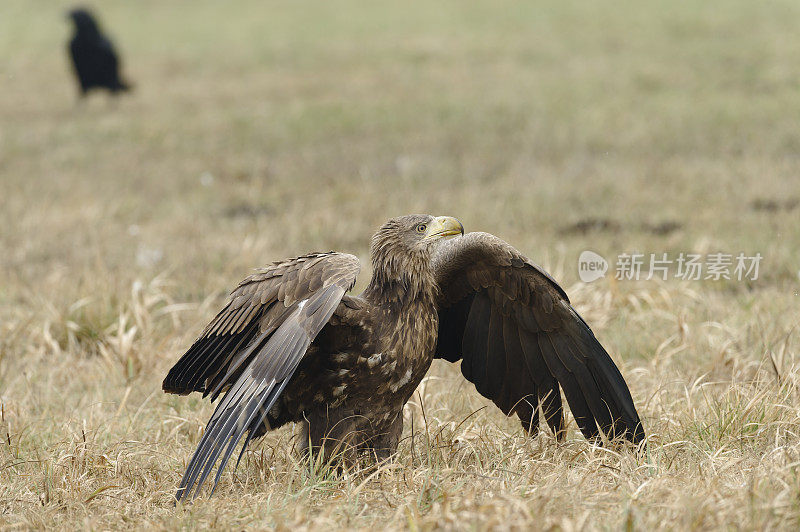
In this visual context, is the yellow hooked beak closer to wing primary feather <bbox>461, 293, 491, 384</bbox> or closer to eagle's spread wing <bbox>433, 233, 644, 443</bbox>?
eagle's spread wing <bbox>433, 233, 644, 443</bbox>

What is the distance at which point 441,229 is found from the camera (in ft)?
12.1

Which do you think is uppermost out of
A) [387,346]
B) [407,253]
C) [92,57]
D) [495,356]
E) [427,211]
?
[92,57]

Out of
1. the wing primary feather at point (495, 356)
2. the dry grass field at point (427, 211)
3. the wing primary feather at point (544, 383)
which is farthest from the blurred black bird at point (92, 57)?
the wing primary feather at point (544, 383)

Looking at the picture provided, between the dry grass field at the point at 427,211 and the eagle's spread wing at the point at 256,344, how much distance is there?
0.92ft

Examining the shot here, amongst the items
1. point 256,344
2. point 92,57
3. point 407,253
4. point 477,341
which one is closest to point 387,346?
point 407,253

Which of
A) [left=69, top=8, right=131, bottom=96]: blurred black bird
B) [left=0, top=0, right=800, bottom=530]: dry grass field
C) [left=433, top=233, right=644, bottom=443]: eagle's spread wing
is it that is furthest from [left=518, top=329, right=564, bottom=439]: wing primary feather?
[left=69, top=8, right=131, bottom=96]: blurred black bird

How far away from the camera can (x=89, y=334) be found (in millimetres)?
5789

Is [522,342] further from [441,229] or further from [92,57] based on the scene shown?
[92,57]

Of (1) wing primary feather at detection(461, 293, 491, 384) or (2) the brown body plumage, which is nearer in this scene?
(2) the brown body plumage

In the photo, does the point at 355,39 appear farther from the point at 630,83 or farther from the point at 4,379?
the point at 4,379

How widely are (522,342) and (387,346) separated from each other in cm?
76

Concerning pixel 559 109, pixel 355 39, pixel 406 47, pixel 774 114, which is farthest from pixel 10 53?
pixel 774 114

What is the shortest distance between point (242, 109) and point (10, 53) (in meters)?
9.13

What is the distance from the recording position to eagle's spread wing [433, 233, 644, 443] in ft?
12.5
